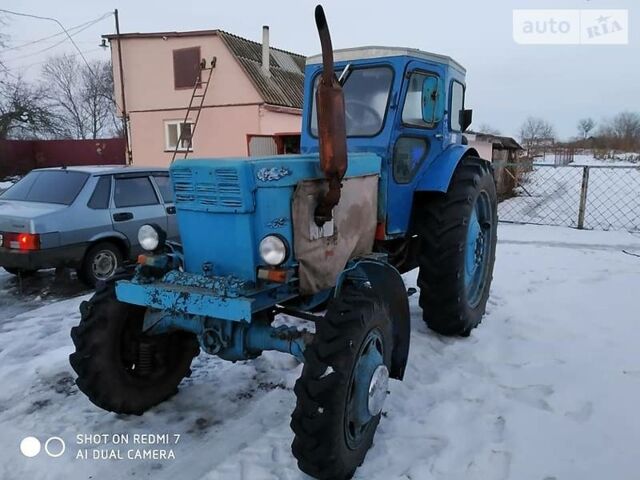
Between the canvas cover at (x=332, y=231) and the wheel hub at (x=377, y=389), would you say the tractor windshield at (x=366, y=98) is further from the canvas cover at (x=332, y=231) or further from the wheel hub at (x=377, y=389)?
the wheel hub at (x=377, y=389)

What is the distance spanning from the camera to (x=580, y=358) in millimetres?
4137

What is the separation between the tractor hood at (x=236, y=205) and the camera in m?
2.81

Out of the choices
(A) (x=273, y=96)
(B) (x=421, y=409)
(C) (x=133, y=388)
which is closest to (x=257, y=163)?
(C) (x=133, y=388)

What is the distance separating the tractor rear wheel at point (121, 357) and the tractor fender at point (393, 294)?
1.37 metres

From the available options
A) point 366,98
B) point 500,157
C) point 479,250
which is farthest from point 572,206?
point 366,98

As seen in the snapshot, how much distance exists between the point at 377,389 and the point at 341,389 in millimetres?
365

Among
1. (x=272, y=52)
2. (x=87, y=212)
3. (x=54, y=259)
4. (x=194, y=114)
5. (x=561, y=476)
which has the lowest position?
(x=561, y=476)

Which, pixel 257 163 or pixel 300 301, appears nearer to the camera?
pixel 257 163

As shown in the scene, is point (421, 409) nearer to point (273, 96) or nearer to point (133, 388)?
point (133, 388)

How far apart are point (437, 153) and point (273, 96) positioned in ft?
40.2

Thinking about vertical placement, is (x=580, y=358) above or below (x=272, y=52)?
below

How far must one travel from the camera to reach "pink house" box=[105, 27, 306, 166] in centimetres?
1570

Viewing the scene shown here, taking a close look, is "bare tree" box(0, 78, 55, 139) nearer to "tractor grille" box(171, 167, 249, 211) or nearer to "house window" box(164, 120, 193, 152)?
"house window" box(164, 120, 193, 152)

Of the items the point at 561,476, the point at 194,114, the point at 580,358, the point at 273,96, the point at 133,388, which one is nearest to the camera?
the point at 561,476
